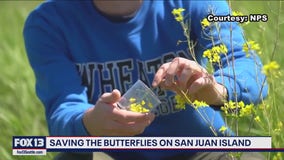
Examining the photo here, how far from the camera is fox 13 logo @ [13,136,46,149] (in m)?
1.01

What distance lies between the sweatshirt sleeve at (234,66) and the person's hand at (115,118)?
4.7 inches

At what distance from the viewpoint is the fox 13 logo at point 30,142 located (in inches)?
39.6

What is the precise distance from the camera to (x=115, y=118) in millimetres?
927

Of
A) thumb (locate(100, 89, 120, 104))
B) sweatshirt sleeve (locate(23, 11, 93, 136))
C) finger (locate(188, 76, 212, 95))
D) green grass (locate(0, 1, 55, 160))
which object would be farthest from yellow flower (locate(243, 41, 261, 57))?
green grass (locate(0, 1, 55, 160))

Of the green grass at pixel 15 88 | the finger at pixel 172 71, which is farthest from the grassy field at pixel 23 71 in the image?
the finger at pixel 172 71

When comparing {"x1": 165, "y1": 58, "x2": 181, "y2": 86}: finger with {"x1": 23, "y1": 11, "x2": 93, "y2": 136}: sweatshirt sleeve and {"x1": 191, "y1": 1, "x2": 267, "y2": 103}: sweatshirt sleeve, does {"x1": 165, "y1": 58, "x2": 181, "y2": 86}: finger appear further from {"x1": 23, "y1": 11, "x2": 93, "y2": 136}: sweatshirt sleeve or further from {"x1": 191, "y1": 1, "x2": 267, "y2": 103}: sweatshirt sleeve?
{"x1": 23, "y1": 11, "x2": 93, "y2": 136}: sweatshirt sleeve

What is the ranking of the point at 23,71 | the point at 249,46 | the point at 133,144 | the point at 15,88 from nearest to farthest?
the point at 249,46, the point at 133,144, the point at 15,88, the point at 23,71

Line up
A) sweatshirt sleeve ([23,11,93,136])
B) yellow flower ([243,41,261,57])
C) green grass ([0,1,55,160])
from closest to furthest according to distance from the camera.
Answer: yellow flower ([243,41,261,57])
sweatshirt sleeve ([23,11,93,136])
green grass ([0,1,55,160])

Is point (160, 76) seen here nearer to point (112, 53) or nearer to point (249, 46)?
point (249, 46)

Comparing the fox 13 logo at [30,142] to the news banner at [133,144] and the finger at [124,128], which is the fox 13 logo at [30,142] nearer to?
the news banner at [133,144]

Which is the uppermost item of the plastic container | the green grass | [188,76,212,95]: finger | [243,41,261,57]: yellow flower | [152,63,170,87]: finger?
[243,41,261,57]: yellow flower

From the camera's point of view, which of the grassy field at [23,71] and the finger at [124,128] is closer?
the finger at [124,128]

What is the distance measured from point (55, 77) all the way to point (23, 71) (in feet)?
2.70

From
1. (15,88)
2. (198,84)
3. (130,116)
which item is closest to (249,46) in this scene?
(198,84)
